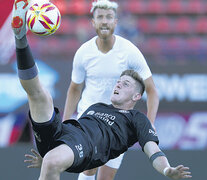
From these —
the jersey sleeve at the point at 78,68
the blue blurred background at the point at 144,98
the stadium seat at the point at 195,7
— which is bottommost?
the blue blurred background at the point at 144,98

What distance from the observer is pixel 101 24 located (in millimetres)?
5578

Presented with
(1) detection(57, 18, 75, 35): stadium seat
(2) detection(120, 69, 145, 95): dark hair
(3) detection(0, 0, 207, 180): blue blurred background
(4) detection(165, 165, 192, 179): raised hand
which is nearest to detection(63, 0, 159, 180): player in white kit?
(2) detection(120, 69, 145, 95): dark hair

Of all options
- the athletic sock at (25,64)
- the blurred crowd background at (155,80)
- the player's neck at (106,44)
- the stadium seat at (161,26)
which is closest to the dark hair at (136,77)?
the player's neck at (106,44)

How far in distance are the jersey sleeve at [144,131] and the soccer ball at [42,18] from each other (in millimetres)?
1216

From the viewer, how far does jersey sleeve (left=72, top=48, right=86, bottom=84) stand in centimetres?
571

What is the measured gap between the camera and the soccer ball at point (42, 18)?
426 centimetres

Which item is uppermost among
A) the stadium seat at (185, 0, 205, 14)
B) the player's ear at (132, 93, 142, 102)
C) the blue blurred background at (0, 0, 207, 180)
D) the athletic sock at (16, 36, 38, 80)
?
the stadium seat at (185, 0, 205, 14)

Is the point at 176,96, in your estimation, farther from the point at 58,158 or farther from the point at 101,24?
the point at 58,158

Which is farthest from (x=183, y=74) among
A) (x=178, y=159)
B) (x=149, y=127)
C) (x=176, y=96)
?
(x=149, y=127)

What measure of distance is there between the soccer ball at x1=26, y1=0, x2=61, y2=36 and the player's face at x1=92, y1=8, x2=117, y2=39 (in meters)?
1.20

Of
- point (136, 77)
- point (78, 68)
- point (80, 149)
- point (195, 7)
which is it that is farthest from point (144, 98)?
point (195, 7)

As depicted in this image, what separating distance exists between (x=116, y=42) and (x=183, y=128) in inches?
150

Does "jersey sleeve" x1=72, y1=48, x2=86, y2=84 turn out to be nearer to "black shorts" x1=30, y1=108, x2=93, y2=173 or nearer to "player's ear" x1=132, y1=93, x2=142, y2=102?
"player's ear" x1=132, y1=93, x2=142, y2=102

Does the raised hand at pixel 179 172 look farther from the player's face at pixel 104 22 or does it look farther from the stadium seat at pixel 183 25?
the stadium seat at pixel 183 25
